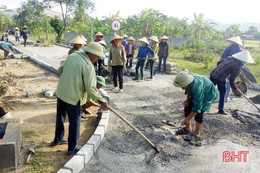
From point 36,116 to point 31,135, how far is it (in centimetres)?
93

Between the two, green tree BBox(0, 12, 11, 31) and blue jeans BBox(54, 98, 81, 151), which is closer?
blue jeans BBox(54, 98, 81, 151)

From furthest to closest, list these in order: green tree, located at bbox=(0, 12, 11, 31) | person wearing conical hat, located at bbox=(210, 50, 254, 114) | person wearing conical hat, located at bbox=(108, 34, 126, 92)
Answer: green tree, located at bbox=(0, 12, 11, 31) < person wearing conical hat, located at bbox=(108, 34, 126, 92) < person wearing conical hat, located at bbox=(210, 50, 254, 114)

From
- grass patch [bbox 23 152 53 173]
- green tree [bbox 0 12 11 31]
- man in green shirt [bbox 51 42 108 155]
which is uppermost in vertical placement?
green tree [bbox 0 12 11 31]

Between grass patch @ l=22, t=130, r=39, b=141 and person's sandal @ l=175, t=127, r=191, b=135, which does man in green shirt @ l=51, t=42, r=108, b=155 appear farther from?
person's sandal @ l=175, t=127, r=191, b=135

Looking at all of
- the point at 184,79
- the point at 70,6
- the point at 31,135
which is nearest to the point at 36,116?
the point at 31,135

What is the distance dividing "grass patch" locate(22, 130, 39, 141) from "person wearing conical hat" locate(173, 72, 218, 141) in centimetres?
279

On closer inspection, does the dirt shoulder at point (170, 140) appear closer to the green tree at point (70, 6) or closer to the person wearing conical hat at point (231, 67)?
the person wearing conical hat at point (231, 67)

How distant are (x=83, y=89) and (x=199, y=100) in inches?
79.0

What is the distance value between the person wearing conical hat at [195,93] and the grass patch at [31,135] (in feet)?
9.15

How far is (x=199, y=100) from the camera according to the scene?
140 inches

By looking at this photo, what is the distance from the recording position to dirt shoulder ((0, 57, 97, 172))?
3.23 meters

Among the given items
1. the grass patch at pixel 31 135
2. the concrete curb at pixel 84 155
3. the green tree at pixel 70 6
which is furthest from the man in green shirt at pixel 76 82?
the green tree at pixel 70 6

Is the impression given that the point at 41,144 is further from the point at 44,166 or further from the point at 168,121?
the point at 168,121

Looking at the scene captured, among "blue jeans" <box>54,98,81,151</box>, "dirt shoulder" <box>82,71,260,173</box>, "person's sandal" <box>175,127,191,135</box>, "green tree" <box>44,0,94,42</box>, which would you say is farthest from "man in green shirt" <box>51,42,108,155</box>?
"green tree" <box>44,0,94,42</box>
